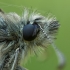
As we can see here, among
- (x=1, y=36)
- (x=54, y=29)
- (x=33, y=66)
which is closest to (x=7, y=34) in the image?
(x=1, y=36)

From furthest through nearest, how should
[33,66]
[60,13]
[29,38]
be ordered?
[60,13]
[33,66]
[29,38]

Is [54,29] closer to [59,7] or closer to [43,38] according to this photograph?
[43,38]

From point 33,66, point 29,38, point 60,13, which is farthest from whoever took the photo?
point 60,13

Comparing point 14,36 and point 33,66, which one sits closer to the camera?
point 14,36

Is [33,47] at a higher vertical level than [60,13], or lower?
lower

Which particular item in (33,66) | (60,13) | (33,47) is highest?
(60,13)
